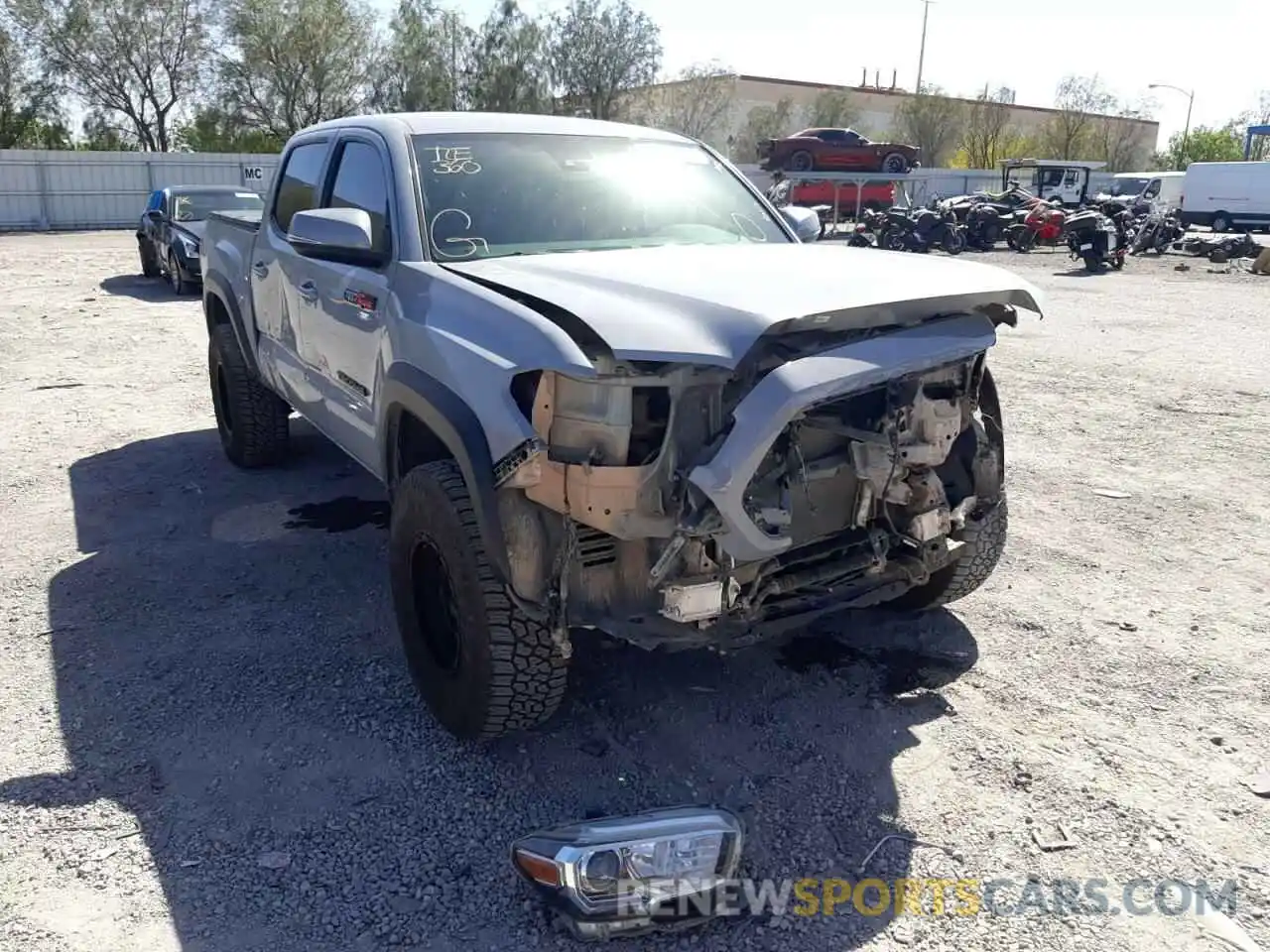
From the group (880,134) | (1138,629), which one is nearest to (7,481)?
(1138,629)

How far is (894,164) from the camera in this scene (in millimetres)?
32000

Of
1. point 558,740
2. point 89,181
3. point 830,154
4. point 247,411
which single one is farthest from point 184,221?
point 830,154

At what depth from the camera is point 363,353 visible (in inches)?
146

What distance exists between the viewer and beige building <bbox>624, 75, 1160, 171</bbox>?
51531 mm

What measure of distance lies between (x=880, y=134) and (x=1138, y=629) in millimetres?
69996

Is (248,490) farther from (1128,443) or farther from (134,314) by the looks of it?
(134,314)

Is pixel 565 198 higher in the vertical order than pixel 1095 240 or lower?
higher

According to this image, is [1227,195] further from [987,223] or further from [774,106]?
[774,106]

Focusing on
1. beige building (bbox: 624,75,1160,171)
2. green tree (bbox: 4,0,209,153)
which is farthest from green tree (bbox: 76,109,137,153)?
beige building (bbox: 624,75,1160,171)

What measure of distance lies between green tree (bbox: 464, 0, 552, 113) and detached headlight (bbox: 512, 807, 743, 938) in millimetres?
46450

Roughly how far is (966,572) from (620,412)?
1927 millimetres

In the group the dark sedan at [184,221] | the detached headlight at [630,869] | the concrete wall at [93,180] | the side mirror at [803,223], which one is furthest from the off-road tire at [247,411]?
the concrete wall at [93,180]

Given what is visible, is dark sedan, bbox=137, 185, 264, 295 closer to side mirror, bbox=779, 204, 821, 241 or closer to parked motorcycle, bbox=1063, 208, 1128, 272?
side mirror, bbox=779, 204, 821, 241

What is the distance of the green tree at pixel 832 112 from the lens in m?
58.6
